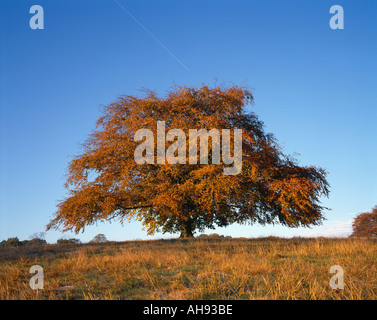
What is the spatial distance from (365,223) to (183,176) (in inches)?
1537

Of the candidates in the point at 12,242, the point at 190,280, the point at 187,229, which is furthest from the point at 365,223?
the point at 190,280

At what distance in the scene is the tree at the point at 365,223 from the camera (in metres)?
47.7

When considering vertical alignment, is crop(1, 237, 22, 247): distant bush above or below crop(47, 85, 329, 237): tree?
below

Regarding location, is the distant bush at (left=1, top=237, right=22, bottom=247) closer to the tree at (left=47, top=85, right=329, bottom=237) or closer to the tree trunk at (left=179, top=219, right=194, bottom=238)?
the tree at (left=47, top=85, right=329, bottom=237)

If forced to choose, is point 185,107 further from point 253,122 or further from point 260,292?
point 260,292

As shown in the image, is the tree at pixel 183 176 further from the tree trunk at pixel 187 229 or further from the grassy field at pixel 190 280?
the grassy field at pixel 190 280

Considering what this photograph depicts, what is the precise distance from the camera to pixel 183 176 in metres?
20.6

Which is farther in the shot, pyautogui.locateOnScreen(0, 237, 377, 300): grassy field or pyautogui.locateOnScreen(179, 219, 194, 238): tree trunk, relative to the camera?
pyautogui.locateOnScreen(179, 219, 194, 238): tree trunk

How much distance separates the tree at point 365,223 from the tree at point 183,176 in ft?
102

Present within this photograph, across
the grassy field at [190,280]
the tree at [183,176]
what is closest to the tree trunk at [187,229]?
the tree at [183,176]

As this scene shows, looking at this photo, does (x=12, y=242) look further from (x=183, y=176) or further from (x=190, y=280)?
(x=190, y=280)

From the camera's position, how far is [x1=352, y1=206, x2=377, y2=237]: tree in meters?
47.7

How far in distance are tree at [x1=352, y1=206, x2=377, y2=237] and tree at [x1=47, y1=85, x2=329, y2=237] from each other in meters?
31.0

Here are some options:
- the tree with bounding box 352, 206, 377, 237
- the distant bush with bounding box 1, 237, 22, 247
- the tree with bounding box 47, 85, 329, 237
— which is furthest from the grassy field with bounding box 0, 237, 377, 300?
the tree with bounding box 352, 206, 377, 237
